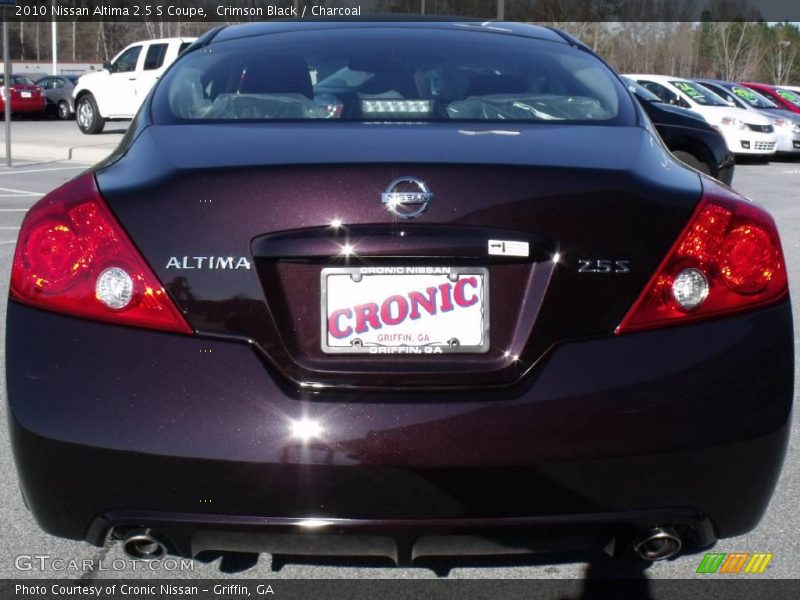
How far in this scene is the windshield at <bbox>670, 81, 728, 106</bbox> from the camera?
21.1 meters

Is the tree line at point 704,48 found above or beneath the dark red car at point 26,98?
beneath

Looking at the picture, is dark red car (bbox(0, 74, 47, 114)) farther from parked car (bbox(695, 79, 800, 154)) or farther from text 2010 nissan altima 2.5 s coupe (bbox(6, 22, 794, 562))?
text 2010 nissan altima 2.5 s coupe (bbox(6, 22, 794, 562))

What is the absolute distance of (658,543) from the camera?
250cm

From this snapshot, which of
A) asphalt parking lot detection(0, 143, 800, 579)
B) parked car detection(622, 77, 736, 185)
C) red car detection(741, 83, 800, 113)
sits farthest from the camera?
red car detection(741, 83, 800, 113)

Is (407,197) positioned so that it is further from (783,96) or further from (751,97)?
(783,96)

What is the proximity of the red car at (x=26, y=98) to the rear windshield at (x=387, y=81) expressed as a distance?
32.9m

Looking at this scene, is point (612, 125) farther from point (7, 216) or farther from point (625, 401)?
point (7, 216)

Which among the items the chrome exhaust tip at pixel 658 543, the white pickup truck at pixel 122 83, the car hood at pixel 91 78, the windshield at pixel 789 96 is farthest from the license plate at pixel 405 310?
the windshield at pixel 789 96

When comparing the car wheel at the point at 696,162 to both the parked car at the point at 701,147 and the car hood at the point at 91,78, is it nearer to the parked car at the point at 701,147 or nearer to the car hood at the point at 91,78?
the parked car at the point at 701,147

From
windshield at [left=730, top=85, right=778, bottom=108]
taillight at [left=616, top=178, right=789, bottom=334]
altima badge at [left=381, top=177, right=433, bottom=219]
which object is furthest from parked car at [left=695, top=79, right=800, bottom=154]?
altima badge at [left=381, top=177, right=433, bottom=219]

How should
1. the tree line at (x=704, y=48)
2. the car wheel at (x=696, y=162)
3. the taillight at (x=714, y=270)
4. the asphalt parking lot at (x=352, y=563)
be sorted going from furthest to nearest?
the tree line at (x=704, y=48), the car wheel at (x=696, y=162), the asphalt parking lot at (x=352, y=563), the taillight at (x=714, y=270)

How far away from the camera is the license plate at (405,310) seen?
2365 millimetres

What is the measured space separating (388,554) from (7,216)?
9.64 meters

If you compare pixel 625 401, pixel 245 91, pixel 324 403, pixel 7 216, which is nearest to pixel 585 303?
pixel 625 401
